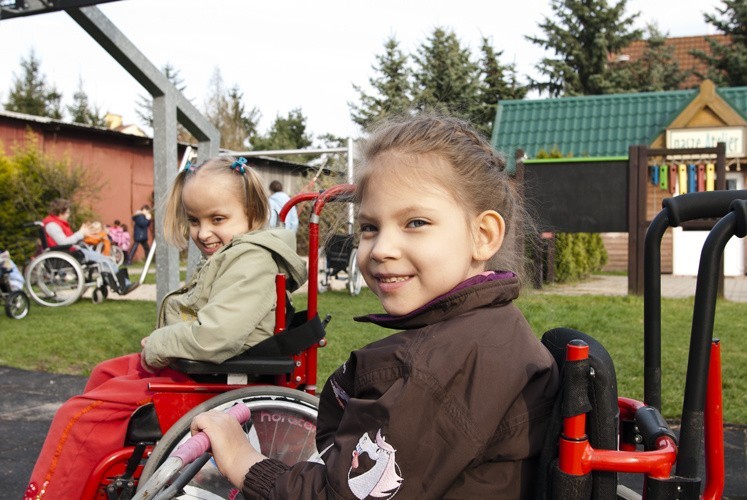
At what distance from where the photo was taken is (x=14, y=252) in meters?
15.8

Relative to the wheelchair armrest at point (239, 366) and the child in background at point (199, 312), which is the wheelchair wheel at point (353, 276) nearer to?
the child in background at point (199, 312)

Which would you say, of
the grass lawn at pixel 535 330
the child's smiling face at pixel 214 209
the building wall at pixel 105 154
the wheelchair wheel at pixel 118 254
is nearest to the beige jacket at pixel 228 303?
the child's smiling face at pixel 214 209

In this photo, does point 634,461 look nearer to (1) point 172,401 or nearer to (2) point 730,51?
(1) point 172,401

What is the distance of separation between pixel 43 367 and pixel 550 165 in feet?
24.9

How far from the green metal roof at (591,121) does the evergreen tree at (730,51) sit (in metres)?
8.28

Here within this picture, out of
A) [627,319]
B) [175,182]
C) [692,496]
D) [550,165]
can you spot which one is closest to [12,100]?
[550,165]

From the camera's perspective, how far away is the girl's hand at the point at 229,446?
A: 1.68m

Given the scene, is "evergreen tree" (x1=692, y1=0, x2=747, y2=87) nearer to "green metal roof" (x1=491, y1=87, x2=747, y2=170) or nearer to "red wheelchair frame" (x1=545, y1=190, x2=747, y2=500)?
"green metal roof" (x1=491, y1=87, x2=747, y2=170)

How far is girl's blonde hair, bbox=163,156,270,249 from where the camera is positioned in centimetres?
318

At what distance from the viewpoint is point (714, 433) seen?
1.38 metres

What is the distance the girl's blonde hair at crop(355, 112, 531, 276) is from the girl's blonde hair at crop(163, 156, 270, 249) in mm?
1406

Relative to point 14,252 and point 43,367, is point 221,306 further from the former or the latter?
point 14,252

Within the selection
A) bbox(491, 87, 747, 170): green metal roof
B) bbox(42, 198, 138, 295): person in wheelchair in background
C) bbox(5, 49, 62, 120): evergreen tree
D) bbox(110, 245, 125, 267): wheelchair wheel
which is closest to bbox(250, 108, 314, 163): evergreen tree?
bbox(5, 49, 62, 120): evergreen tree

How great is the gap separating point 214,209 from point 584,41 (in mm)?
26175
